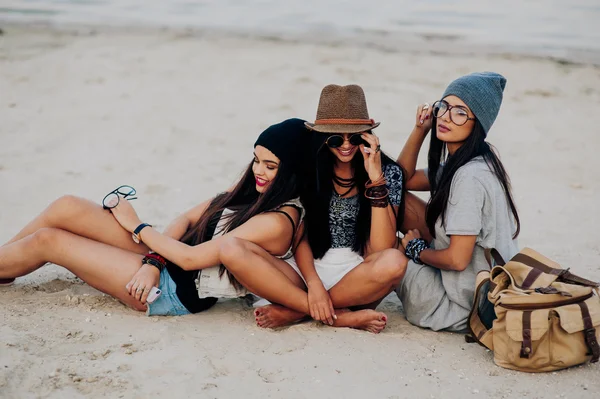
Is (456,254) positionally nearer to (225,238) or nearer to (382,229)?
(382,229)

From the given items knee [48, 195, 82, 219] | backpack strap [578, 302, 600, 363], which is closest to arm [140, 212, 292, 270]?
knee [48, 195, 82, 219]

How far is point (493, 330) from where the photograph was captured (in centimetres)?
374

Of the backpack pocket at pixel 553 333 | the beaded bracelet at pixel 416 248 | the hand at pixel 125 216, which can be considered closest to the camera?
the backpack pocket at pixel 553 333

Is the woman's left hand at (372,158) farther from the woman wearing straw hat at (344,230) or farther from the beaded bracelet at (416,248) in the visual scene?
the beaded bracelet at (416,248)

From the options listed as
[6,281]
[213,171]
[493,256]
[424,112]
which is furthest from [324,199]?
[213,171]

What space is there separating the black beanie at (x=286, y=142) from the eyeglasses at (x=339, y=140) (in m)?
0.18

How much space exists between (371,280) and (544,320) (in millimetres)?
933

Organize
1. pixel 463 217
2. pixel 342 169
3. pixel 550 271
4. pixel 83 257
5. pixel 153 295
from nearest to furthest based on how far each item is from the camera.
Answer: pixel 550 271, pixel 463 217, pixel 153 295, pixel 83 257, pixel 342 169

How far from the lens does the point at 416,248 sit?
4289mm

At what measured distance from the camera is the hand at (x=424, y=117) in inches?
173

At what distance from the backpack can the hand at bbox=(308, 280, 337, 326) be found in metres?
A: 0.86

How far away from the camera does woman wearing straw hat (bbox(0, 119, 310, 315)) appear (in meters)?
4.14

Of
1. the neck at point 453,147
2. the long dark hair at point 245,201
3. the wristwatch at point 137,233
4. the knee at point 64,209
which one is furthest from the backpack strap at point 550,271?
the knee at point 64,209

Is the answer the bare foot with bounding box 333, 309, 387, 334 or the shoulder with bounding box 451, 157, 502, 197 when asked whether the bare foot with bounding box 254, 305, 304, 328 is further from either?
the shoulder with bounding box 451, 157, 502, 197
